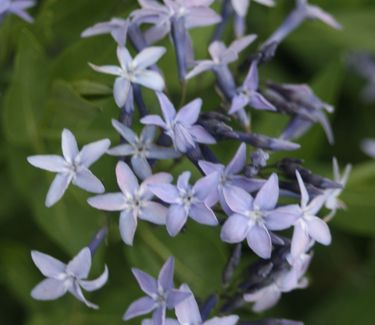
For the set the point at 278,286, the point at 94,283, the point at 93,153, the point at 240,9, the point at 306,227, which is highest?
the point at 240,9

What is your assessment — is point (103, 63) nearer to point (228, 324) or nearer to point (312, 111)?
A: point (312, 111)

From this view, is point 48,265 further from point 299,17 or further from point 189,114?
point 299,17

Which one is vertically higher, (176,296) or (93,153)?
(93,153)

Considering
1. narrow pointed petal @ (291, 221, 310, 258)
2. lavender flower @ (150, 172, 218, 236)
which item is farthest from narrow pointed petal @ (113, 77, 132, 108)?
narrow pointed petal @ (291, 221, 310, 258)

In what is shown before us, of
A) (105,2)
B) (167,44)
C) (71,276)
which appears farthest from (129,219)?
(105,2)

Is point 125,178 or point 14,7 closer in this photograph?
point 125,178

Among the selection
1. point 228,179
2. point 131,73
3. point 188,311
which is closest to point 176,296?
point 188,311

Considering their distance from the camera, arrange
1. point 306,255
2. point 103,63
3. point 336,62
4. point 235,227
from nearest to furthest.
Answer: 1. point 235,227
2. point 306,255
3. point 103,63
4. point 336,62

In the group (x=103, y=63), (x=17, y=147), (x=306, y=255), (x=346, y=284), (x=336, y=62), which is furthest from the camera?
(x=346, y=284)
